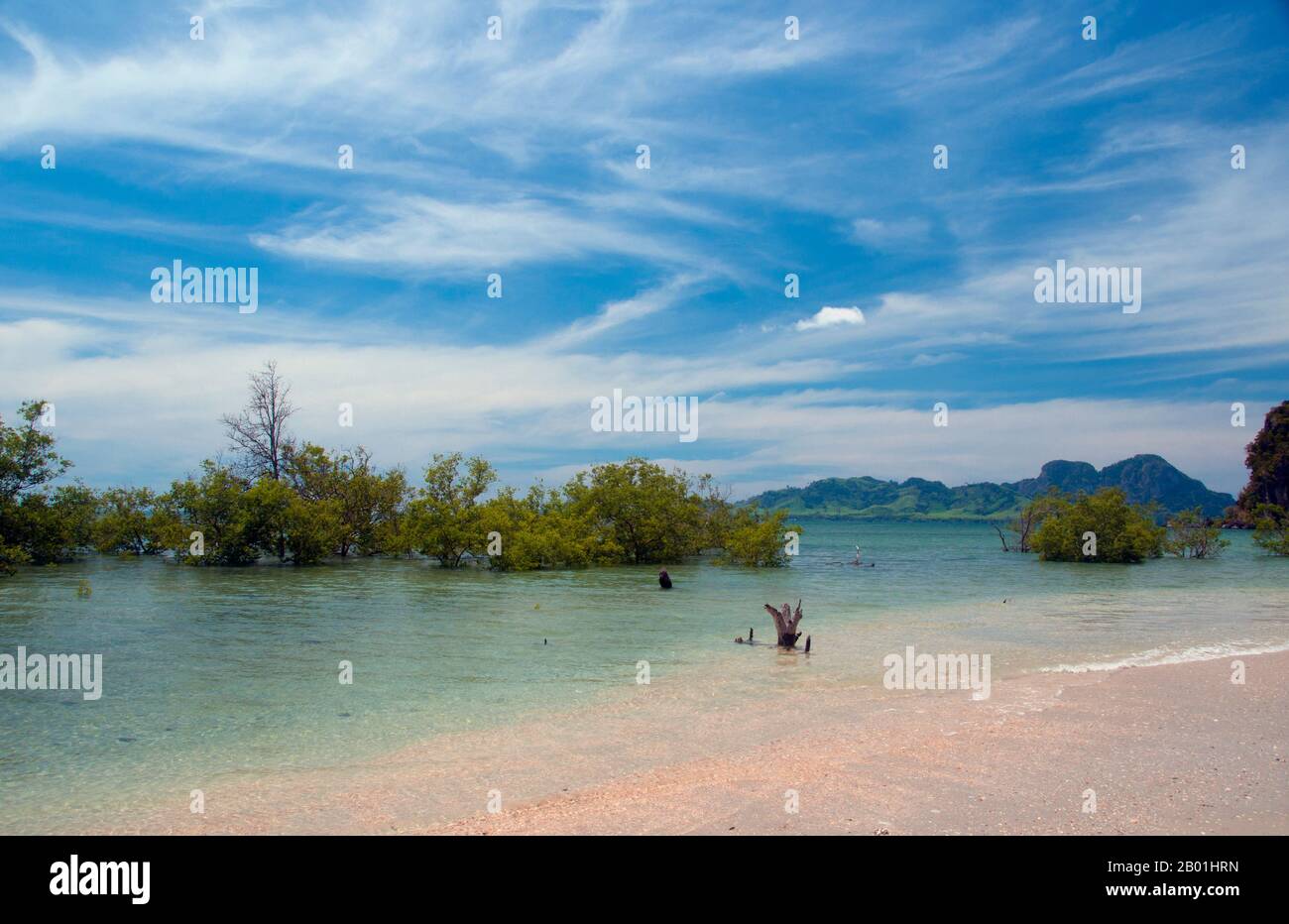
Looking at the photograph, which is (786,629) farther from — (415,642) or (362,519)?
(362,519)

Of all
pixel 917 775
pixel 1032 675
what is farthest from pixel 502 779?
pixel 1032 675

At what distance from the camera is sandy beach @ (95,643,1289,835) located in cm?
697

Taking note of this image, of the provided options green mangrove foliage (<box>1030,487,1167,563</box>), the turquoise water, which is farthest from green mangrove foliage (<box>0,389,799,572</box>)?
green mangrove foliage (<box>1030,487,1167,563</box>)

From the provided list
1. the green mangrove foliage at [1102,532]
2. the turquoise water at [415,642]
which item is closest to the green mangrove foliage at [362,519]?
the turquoise water at [415,642]

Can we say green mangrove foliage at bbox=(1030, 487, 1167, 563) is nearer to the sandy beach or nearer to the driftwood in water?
the driftwood in water

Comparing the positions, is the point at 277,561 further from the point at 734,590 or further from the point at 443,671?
the point at 443,671

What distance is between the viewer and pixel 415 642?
59.7ft

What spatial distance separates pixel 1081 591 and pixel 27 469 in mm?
40663

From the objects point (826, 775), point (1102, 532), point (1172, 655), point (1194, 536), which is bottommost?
point (1172, 655)

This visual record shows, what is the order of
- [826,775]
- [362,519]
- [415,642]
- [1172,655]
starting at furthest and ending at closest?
[362,519] < [415,642] < [1172,655] < [826,775]

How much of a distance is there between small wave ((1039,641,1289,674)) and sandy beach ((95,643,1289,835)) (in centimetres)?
266

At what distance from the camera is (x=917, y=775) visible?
810 centimetres

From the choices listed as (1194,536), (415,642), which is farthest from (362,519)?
(1194,536)

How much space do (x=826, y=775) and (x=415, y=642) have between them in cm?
1231
